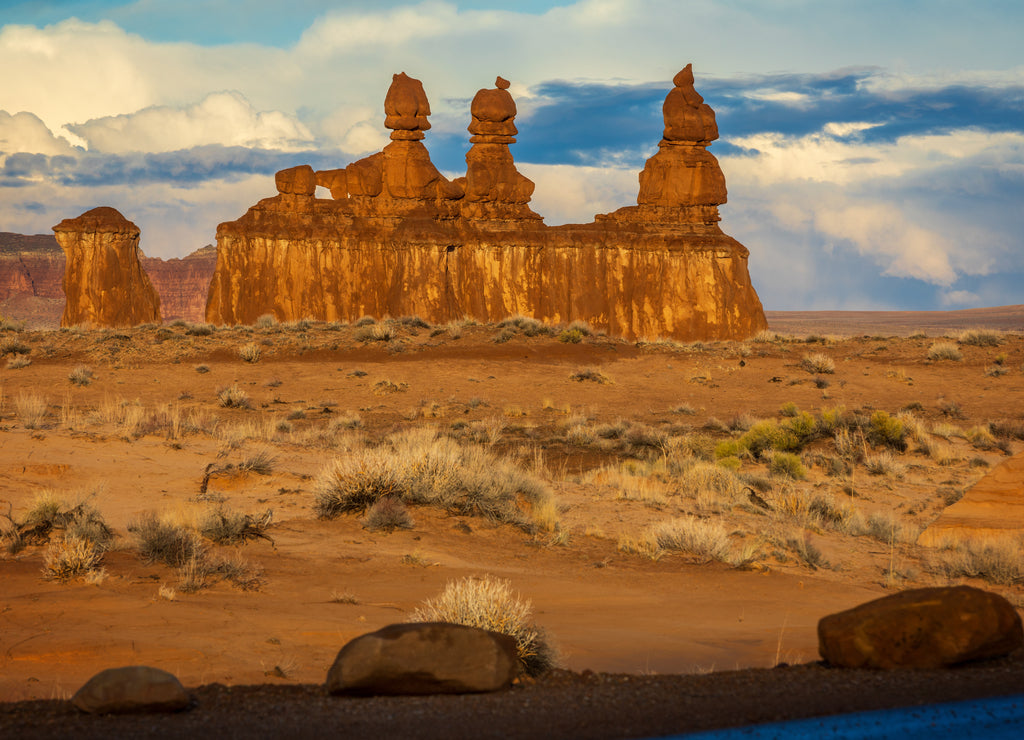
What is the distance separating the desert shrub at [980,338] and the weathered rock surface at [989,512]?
911 inches

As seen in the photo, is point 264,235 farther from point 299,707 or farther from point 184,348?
point 299,707

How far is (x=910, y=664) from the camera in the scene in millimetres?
5418

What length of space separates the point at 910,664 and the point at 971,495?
774 cm

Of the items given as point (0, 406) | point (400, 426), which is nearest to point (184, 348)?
point (0, 406)

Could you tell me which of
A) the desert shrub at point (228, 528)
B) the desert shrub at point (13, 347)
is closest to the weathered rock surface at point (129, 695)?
the desert shrub at point (228, 528)

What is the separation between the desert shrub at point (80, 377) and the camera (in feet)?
89.2

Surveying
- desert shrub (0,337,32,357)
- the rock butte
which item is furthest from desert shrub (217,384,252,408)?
the rock butte

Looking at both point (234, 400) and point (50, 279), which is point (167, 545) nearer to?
point (234, 400)

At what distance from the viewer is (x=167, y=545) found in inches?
351

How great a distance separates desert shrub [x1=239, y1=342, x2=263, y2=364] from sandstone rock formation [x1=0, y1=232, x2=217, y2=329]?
8992 centimetres

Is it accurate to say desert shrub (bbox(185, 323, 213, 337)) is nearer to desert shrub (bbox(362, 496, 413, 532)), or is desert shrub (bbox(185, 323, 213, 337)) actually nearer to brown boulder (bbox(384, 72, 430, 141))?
brown boulder (bbox(384, 72, 430, 141))

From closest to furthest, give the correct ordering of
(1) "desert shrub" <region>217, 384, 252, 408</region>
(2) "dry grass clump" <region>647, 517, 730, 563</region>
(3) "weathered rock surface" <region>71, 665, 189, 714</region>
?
(3) "weathered rock surface" <region>71, 665, 189, 714</region> < (2) "dry grass clump" <region>647, 517, 730, 563</region> < (1) "desert shrub" <region>217, 384, 252, 408</region>

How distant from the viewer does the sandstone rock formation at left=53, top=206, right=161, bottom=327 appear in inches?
2122

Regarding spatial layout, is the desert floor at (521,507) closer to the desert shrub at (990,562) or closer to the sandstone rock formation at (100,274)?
the desert shrub at (990,562)
